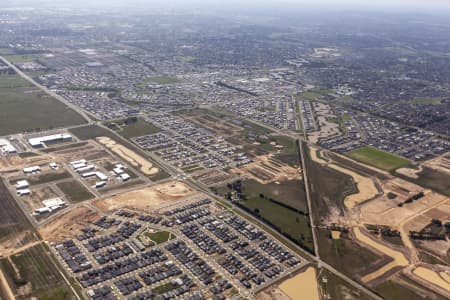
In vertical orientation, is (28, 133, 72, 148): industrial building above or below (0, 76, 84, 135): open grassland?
above

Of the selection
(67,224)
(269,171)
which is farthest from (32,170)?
(269,171)

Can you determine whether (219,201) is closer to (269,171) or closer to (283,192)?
(283,192)

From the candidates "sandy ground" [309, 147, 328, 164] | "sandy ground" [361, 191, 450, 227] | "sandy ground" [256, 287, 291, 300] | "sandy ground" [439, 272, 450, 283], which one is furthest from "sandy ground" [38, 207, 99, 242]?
"sandy ground" [439, 272, 450, 283]

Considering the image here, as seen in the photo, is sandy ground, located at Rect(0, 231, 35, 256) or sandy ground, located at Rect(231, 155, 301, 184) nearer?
sandy ground, located at Rect(0, 231, 35, 256)

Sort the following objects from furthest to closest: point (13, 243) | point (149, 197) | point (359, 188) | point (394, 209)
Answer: point (359, 188)
point (149, 197)
point (394, 209)
point (13, 243)

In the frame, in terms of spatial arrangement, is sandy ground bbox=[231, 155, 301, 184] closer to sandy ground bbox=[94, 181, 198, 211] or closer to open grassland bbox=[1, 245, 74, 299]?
sandy ground bbox=[94, 181, 198, 211]

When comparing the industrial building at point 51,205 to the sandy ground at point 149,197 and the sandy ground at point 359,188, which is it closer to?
the sandy ground at point 149,197

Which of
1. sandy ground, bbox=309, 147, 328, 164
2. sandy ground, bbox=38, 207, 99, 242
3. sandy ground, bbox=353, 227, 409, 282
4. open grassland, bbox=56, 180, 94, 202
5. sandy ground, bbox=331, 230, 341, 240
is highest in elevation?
sandy ground, bbox=309, 147, 328, 164
